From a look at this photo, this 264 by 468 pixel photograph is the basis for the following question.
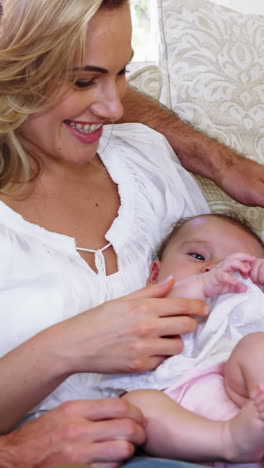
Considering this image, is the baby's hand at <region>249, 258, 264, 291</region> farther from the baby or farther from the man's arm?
the man's arm

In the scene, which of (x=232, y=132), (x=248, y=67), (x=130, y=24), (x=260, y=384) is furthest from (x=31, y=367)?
(x=248, y=67)

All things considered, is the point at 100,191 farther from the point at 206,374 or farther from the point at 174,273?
the point at 206,374

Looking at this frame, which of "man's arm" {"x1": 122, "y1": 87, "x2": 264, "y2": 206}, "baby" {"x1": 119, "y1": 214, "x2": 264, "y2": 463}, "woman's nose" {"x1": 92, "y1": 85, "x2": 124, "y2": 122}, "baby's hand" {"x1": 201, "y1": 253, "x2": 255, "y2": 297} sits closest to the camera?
"baby" {"x1": 119, "y1": 214, "x2": 264, "y2": 463}

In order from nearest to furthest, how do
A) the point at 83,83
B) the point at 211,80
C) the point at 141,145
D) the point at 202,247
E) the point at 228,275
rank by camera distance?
1. the point at 228,275
2. the point at 83,83
3. the point at 202,247
4. the point at 141,145
5. the point at 211,80

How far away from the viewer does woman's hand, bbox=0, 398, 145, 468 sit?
0.98 metres

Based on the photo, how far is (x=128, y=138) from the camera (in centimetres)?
175

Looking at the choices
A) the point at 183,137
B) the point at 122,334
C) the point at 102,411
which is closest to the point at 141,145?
the point at 183,137

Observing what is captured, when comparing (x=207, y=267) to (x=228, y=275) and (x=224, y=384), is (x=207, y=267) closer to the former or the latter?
(x=228, y=275)

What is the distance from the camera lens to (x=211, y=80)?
6.03 feet

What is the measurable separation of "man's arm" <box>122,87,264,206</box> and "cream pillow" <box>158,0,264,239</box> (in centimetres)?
5

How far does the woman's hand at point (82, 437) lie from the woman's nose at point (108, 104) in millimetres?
615

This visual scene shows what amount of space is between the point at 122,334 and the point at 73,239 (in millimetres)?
335

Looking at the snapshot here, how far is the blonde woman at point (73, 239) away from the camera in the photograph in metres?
1.06

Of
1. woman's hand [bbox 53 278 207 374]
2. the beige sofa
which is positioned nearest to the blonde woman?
woman's hand [bbox 53 278 207 374]
